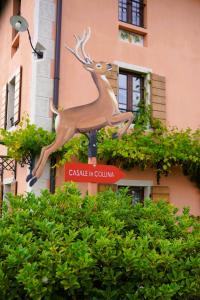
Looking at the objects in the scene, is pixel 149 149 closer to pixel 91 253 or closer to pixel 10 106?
pixel 10 106

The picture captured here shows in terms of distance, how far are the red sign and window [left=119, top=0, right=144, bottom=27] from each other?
560 cm

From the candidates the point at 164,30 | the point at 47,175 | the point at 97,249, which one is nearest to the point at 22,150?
the point at 47,175

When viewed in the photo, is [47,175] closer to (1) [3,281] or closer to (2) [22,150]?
(2) [22,150]

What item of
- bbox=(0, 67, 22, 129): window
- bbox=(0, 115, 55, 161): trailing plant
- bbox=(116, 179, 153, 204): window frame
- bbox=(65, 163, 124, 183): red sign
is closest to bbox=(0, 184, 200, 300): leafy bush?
bbox=(65, 163, 124, 183): red sign

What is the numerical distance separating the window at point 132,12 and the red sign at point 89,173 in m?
5.60

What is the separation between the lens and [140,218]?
10.5 ft

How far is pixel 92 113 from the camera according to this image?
624 centimetres

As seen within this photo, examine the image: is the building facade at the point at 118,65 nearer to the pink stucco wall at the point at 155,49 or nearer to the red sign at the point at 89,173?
the pink stucco wall at the point at 155,49

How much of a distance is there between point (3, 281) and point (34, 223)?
0.55 meters

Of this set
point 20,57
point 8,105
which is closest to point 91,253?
point 20,57

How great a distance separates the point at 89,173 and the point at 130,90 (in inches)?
194

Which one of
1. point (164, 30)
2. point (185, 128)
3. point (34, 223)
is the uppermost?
point (164, 30)

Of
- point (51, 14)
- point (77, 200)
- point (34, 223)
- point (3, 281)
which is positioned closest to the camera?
point (3, 281)

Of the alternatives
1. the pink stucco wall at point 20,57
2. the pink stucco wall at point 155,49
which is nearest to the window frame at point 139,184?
the pink stucco wall at point 155,49
